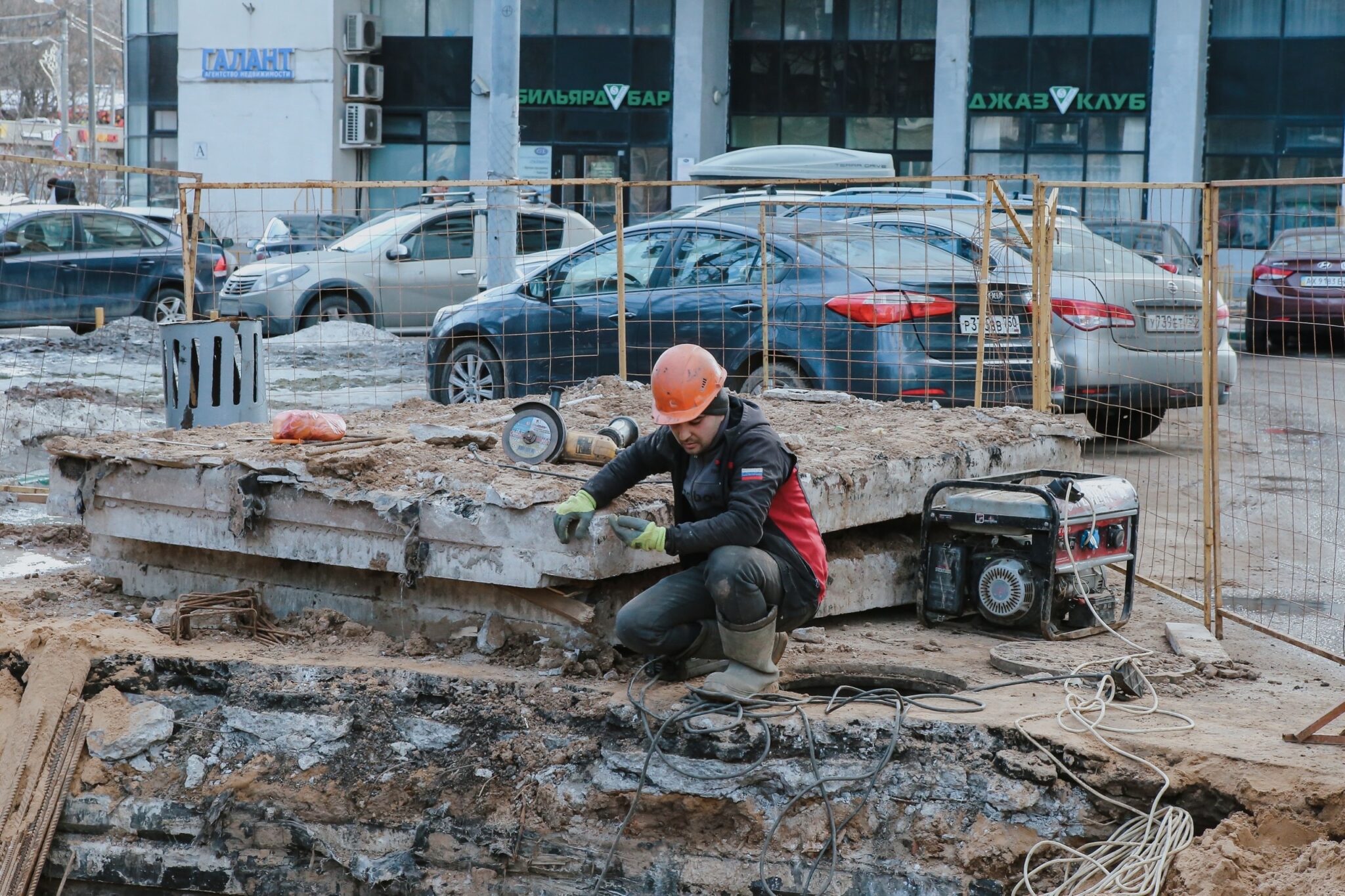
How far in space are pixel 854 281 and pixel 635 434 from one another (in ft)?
9.81

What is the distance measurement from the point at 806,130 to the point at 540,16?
5.93 m

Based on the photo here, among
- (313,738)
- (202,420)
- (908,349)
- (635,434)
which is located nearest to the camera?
(313,738)

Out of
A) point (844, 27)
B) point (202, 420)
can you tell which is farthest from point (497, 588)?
point (844, 27)

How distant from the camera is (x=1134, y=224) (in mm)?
14625

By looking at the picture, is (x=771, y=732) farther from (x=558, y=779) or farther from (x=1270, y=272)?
(x=1270, y=272)

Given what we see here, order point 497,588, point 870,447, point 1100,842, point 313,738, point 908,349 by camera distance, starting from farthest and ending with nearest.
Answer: point 908,349 → point 870,447 → point 497,588 → point 313,738 → point 1100,842

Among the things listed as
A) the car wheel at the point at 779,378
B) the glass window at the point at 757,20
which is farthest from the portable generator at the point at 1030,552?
the glass window at the point at 757,20

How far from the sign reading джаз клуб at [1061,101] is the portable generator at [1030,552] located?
20998 millimetres

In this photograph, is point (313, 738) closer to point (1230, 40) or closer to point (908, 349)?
point (908, 349)

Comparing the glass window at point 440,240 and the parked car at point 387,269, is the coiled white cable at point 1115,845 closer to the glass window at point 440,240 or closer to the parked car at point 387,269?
the parked car at point 387,269

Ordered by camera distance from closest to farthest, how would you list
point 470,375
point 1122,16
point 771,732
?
point 771,732 < point 470,375 < point 1122,16

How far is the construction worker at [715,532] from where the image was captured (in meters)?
4.74

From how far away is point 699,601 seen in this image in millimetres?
4953

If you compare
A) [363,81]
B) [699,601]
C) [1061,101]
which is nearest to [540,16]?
[363,81]
